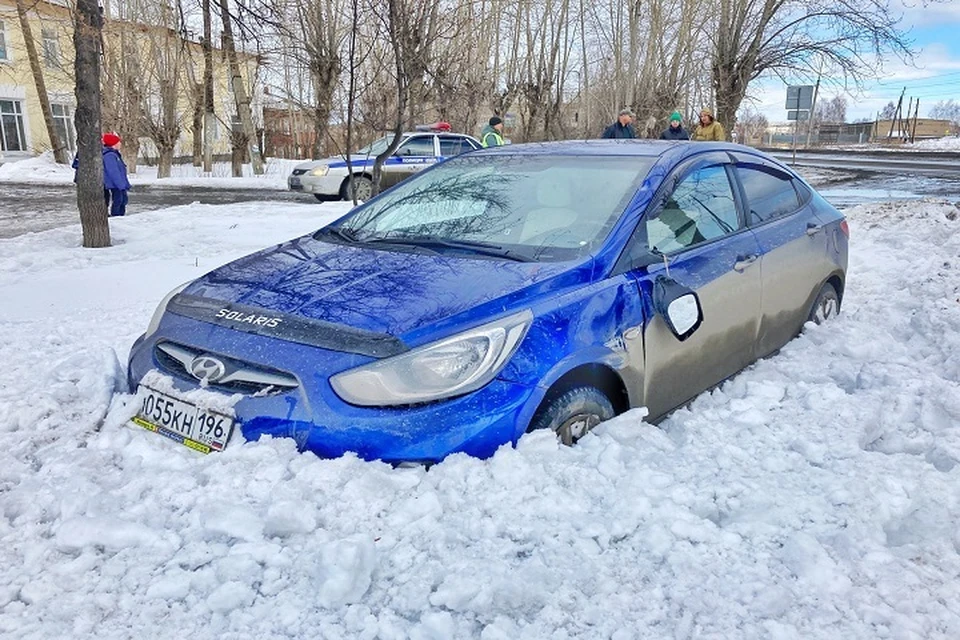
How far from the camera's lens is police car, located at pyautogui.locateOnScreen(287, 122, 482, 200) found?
1491 centimetres

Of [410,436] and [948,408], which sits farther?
[948,408]

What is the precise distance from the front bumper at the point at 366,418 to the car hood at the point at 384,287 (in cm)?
20

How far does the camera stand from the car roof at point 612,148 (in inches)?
145

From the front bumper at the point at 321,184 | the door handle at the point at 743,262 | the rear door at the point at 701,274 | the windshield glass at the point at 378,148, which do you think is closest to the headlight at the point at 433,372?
the rear door at the point at 701,274

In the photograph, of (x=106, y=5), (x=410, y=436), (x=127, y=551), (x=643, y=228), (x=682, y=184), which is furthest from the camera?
(x=106, y=5)

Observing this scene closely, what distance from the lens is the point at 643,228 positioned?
316cm

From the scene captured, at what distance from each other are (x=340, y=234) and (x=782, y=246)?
2.47m

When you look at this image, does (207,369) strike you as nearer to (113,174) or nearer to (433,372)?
(433,372)

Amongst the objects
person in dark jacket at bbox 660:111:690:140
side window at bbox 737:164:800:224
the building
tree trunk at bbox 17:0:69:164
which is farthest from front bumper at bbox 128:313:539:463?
tree trunk at bbox 17:0:69:164

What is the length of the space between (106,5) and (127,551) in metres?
28.3

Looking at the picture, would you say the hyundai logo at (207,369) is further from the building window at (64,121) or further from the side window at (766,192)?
the building window at (64,121)

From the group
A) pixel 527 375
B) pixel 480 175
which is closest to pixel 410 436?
pixel 527 375

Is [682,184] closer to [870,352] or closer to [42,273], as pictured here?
[870,352]

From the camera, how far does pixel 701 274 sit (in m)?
3.33
